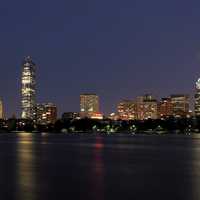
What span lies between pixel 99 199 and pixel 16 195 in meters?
5.01

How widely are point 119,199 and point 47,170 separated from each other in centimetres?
2013

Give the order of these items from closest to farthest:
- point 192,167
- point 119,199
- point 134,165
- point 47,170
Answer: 1. point 119,199
2. point 47,170
3. point 192,167
4. point 134,165

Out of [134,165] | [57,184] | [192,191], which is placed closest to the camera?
[192,191]

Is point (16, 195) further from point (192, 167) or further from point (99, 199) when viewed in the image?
point (192, 167)

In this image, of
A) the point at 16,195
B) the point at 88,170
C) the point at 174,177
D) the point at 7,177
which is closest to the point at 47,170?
the point at 88,170

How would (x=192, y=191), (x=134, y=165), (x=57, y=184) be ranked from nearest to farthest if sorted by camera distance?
(x=192, y=191), (x=57, y=184), (x=134, y=165)

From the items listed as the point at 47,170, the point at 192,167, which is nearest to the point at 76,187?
the point at 47,170

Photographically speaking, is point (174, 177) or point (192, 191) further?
point (174, 177)

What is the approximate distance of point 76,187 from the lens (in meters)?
40.2

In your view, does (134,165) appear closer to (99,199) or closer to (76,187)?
(76,187)

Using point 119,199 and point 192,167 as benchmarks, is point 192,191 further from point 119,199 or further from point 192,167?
point 192,167

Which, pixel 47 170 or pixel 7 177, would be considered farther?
pixel 47 170

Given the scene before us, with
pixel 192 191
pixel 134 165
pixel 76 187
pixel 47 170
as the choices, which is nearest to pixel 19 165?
pixel 47 170

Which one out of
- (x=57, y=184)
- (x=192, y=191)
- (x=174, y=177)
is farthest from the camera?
(x=174, y=177)
